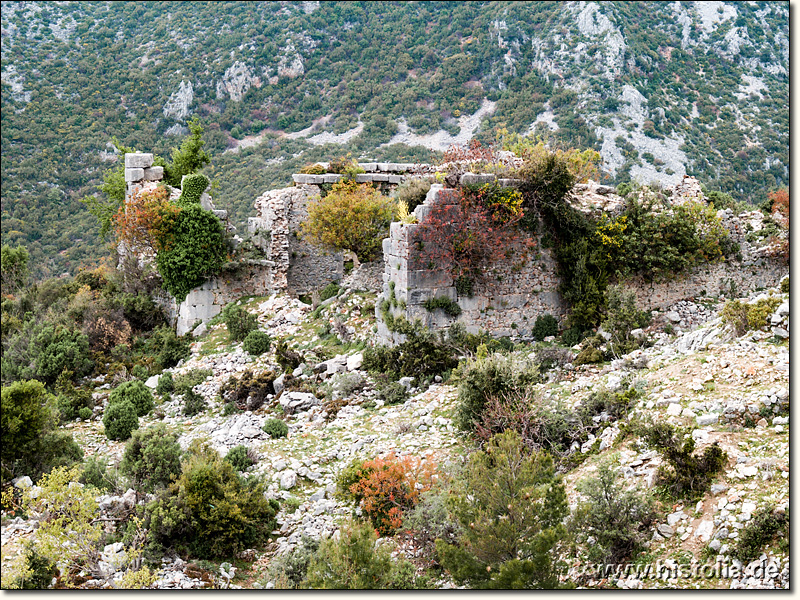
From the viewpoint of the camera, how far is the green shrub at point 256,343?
15.4 meters

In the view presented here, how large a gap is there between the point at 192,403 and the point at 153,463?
4444 mm

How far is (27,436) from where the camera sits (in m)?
9.18

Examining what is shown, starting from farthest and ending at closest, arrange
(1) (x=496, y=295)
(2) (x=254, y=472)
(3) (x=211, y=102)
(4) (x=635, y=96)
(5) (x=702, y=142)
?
(3) (x=211, y=102) → (4) (x=635, y=96) → (5) (x=702, y=142) → (1) (x=496, y=295) → (2) (x=254, y=472)

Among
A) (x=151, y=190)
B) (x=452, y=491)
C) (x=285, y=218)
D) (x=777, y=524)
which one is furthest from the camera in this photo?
(x=285, y=218)

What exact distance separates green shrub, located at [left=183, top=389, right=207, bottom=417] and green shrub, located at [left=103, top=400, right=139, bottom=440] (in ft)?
3.37

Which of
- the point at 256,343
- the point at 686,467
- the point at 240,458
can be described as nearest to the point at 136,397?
the point at 256,343

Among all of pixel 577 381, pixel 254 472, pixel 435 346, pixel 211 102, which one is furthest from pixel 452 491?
pixel 211 102

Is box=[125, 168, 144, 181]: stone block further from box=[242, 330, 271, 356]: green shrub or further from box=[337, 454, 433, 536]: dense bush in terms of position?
box=[337, 454, 433, 536]: dense bush

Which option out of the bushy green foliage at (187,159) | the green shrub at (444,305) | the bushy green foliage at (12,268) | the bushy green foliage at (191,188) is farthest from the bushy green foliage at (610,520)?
the bushy green foliage at (12,268)

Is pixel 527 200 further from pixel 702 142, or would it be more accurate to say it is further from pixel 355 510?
pixel 702 142

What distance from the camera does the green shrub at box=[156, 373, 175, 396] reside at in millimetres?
14633

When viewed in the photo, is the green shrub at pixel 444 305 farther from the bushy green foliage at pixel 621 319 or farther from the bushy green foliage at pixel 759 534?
the bushy green foliage at pixel 759 534

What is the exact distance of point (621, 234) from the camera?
47.2ft

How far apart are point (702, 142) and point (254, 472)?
22395 mm
